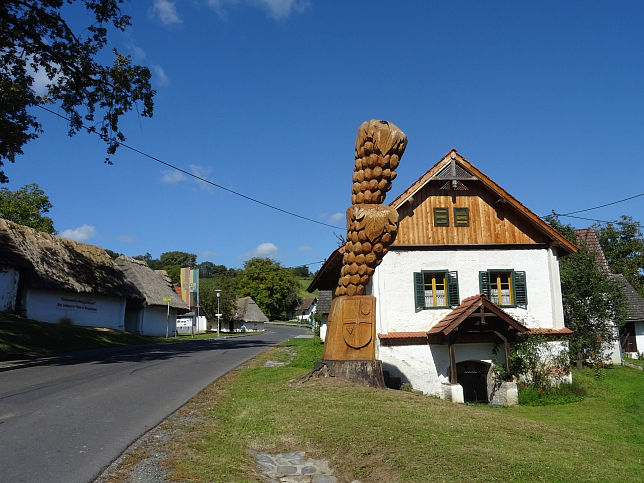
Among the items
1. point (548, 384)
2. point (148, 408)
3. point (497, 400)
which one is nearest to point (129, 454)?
point (148, 408)

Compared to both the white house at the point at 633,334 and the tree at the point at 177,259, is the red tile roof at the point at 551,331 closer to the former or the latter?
the white house at the point at 633,334

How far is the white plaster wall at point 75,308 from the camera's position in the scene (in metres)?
27.2

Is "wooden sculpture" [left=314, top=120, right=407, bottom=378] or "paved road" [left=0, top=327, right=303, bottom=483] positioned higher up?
"wooden sculpture" [left=314, top=120, right=407, bottom=378]

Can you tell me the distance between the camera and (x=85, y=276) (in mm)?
31172

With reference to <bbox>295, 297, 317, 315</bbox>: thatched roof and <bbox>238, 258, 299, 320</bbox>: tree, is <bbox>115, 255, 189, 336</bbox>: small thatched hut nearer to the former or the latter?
<bbox>238, 258, 299, 320</bbox>: tree

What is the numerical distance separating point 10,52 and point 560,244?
20.4 m

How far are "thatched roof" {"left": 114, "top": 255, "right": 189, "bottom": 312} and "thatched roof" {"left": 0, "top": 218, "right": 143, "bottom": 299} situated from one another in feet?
8.04

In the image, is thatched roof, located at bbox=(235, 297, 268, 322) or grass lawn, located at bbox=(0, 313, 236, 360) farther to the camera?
thatched roof, located at bbox=(235, 297, 268, 322)

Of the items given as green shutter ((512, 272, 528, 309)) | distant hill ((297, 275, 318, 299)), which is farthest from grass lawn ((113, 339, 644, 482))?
distant hill ((297, 275, 318, 299))

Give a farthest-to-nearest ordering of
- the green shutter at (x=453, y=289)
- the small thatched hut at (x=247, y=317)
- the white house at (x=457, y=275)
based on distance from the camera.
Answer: the small thatched hut at (x=247, y=317) → the green shutter at (x=453, y=289) → the white house at (x=457, y=275)

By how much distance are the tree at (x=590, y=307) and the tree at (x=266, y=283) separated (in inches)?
3063

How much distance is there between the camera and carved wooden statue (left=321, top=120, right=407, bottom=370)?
10.9 meters

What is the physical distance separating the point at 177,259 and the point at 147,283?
324ft

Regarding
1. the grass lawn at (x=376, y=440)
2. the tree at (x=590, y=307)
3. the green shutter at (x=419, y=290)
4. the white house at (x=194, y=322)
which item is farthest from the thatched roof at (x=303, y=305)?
the grass lawn at (x=376, y=440)
